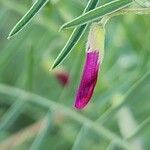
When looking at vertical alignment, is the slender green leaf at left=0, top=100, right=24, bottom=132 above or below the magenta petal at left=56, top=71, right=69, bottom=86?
above

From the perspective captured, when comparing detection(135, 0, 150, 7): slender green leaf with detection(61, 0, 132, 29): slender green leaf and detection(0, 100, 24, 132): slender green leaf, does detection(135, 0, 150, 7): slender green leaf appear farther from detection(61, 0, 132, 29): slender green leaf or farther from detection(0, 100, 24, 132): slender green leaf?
A: detection(0, 100, 24, 132): slender green leaf

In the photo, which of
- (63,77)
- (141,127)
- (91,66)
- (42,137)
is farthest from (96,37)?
(63,77)

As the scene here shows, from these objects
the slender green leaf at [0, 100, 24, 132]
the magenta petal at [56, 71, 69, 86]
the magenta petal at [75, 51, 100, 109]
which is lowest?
the magenta petal at [56, 71, 69, 86]

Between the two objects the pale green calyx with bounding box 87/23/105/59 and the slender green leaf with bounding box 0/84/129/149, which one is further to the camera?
the slender green leaf with bounding box 0/84/129/149

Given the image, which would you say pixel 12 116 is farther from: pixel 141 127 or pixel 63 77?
pixel 141 127

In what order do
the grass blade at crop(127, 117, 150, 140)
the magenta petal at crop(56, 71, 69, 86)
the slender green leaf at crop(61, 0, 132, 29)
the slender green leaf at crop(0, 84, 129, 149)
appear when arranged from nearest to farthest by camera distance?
the slender green leaf at crop(61, 0, 132, 29) → the grass blade at crop(127, 117, 150, 140) → the slender green leaf at crop(0, 84, 129, 149) → the magenta petal at crop(56, 71, 69, 86)

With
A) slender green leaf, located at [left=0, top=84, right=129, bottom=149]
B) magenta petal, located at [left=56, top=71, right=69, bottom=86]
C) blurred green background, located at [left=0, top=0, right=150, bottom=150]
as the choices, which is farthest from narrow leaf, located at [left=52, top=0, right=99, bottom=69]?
magenta petal, located at [left=56, top=71, right=69, bottom=86]

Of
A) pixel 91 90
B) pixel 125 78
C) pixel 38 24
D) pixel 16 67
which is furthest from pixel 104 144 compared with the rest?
pixel 91 90
